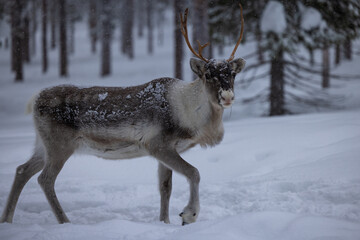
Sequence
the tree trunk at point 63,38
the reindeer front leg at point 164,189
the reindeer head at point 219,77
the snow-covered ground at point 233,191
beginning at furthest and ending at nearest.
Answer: the tree trunk at point 63,38 → the reindeer front leg at point 164,189 → the reindeer head at point 219,77 → the snow-covered ground at point 233,191

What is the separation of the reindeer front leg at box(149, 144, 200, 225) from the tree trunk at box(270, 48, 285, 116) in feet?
22.0

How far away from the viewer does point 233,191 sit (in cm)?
473

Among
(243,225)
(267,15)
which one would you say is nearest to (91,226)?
(243,225)

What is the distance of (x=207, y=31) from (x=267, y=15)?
5.80 feet

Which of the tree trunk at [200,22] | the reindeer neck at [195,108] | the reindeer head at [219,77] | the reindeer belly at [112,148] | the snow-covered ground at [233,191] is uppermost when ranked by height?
the tree trunk at [200,22]

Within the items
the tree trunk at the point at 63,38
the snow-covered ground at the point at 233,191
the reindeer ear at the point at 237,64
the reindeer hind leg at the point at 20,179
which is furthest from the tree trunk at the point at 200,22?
the tree trunk at the point at 63,38

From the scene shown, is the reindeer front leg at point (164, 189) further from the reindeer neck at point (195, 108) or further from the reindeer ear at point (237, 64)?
the reindeer ear at point (237, 64)

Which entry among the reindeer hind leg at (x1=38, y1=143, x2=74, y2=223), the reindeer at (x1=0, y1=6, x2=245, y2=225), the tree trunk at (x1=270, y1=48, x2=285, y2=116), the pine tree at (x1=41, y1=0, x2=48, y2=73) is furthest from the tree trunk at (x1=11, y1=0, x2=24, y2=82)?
the reindeer hind leg at (x1=38, y1=143, x2=74, y2=223)

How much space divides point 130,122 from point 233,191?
166cm

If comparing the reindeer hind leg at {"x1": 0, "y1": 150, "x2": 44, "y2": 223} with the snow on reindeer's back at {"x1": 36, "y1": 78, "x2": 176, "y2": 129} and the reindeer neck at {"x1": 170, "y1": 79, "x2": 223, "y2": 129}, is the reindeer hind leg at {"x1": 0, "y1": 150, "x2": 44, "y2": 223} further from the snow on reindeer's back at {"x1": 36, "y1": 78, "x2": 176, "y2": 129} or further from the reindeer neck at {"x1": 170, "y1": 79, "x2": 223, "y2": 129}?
the reindeer neck at {"x1": 170, "y1": 79, "x2": 223, "y2": 129}

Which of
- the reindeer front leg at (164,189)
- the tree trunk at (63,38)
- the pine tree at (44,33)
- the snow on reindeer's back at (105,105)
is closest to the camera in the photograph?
the snow on reindeer's back at (105,105)

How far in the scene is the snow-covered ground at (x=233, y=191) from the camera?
2855 mm

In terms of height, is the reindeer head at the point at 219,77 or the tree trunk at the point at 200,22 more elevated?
the tree trunk at the point at 200,22

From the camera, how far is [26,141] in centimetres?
754
